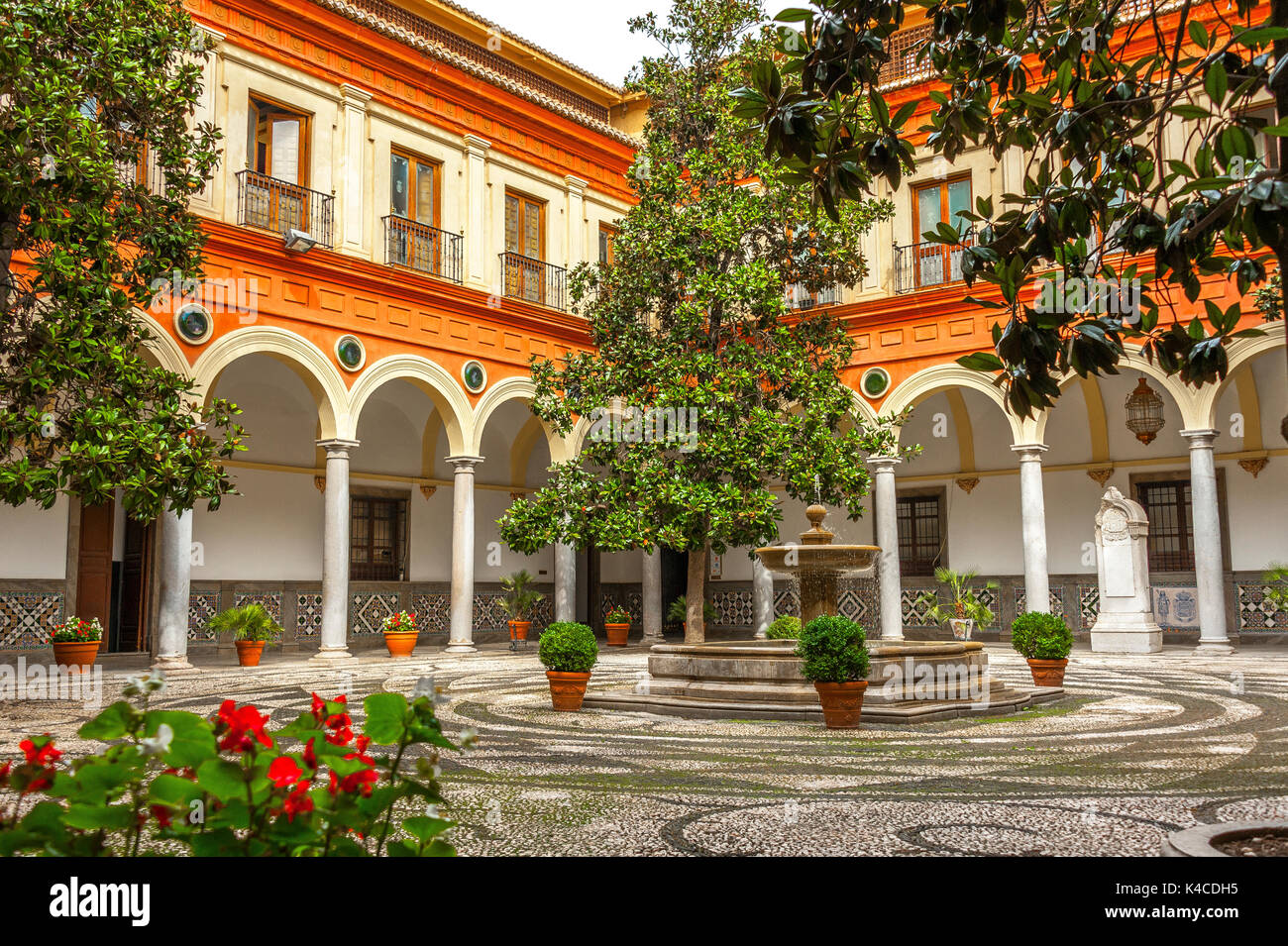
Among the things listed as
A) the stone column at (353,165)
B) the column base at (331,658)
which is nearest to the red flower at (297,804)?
the column base at (331,658)

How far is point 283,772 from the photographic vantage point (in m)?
1.53

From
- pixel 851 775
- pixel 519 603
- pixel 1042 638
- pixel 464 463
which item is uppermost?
pixel 464 463

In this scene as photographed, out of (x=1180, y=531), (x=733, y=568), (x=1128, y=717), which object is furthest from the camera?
(x=733, y=568)

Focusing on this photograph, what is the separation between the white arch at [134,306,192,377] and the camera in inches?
477

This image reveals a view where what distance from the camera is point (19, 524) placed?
44.1 feet

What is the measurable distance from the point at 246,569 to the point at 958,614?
1178cm

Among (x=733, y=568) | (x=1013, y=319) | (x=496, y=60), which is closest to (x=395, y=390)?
(x=496, y=60)

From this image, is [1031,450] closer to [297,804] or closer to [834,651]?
[834,651]

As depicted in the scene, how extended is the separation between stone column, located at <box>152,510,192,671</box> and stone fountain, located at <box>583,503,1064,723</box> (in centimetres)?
585

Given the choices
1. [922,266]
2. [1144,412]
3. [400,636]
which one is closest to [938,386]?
[922,266]

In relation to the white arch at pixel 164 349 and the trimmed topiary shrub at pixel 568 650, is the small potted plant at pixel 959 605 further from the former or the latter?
the white arch at pixel 164 349

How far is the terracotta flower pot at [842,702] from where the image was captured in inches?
292

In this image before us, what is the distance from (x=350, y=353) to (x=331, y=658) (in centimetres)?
423
